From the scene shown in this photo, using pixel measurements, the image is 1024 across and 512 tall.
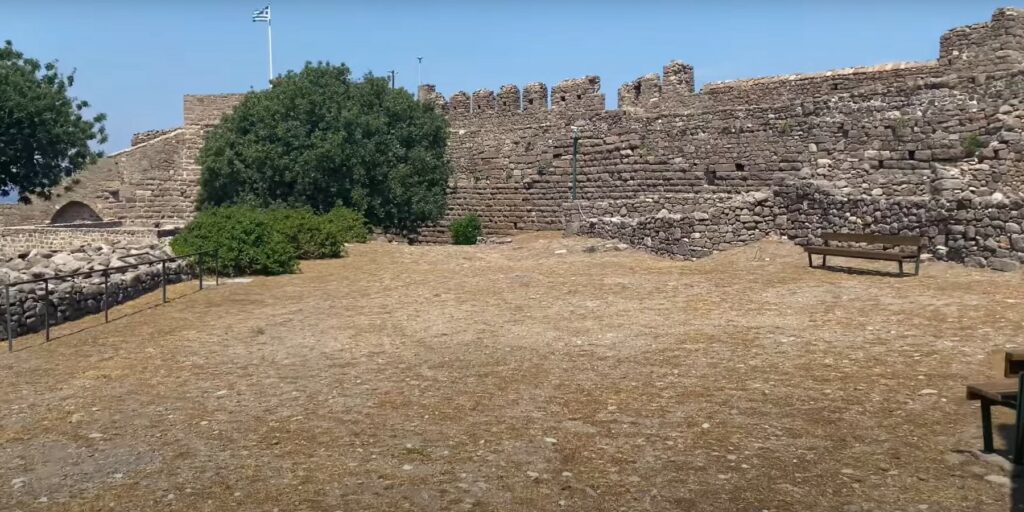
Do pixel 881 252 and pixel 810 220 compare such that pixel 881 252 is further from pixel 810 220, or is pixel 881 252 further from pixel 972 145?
pixel 972 145

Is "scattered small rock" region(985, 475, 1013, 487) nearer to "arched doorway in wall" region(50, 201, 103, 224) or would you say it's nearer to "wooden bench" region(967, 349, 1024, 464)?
"wooden bench" region(967, 349, 1024, 464)

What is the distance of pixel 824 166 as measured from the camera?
17.5 m

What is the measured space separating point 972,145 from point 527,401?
1252cm

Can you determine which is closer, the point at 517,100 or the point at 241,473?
the point at 241,473

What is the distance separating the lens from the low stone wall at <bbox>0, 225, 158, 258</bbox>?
67.4 feet

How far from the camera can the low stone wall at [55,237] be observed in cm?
2053

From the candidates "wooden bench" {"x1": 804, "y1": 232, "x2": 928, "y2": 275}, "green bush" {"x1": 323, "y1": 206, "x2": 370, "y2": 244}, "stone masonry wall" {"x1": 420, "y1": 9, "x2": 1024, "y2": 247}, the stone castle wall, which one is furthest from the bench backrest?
"green bush" {"x1": 323, "y1": 206, "x2": 370, "y2": 244}

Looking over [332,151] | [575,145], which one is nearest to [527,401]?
[332,151]

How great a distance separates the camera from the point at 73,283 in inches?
464

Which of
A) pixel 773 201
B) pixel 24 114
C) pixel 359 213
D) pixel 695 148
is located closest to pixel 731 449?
pixel 773 201

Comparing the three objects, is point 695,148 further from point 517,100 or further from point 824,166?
point 517,100

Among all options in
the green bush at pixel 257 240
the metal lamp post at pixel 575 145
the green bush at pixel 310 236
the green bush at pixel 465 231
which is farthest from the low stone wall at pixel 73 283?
the metal lamp post at pixel 575 145

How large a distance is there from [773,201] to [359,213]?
1132 cm

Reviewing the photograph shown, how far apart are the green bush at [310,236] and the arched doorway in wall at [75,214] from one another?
1422 centimetres
